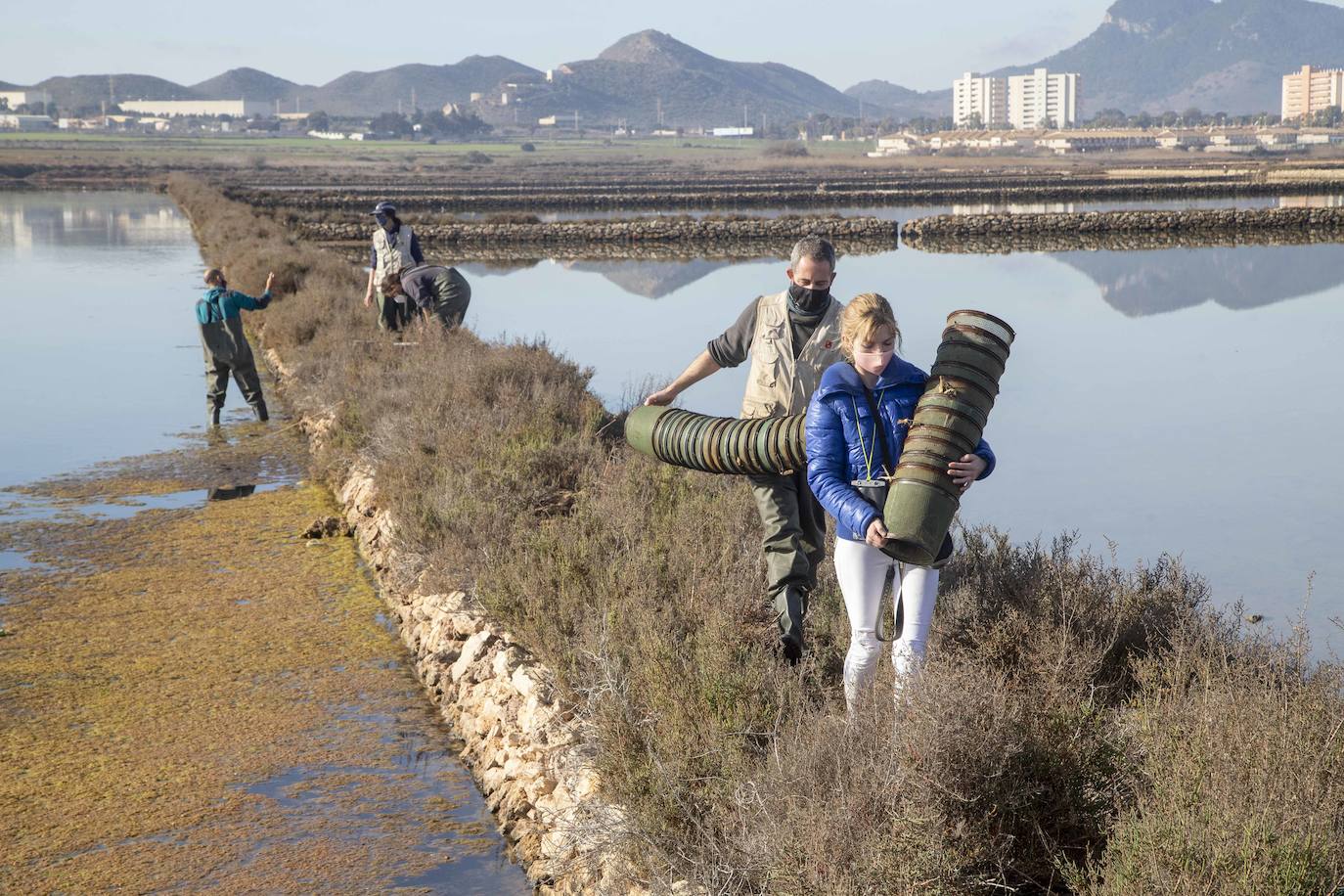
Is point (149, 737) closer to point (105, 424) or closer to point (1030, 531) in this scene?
point (1030, 531)

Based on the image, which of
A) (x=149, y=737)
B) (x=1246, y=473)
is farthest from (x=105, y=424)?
(x=1246, y=473)

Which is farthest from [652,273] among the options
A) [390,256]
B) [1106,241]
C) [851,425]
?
[851,425]

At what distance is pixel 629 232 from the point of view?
150 ft

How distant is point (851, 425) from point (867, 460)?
136mm

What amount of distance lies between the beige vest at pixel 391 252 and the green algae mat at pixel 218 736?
434cm

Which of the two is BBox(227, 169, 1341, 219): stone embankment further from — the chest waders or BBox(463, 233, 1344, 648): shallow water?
the chest waders

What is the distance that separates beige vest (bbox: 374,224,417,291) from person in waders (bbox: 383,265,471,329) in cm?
8

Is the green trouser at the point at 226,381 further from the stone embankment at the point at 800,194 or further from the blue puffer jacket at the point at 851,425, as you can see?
the stone embankment at the point at 800,194

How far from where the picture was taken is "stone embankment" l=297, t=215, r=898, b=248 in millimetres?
44250

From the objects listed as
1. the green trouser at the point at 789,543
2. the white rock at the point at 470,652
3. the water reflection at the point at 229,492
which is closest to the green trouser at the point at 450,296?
the water reflection at the point at 229,492

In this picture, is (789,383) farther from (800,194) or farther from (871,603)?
(800,194)

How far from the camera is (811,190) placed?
7562 cm

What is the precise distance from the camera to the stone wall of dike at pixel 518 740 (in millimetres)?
4941

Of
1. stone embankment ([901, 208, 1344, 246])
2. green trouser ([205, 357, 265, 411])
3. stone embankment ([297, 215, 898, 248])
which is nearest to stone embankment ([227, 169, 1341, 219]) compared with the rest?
stone embankment ([297, 215, 898, 248])
